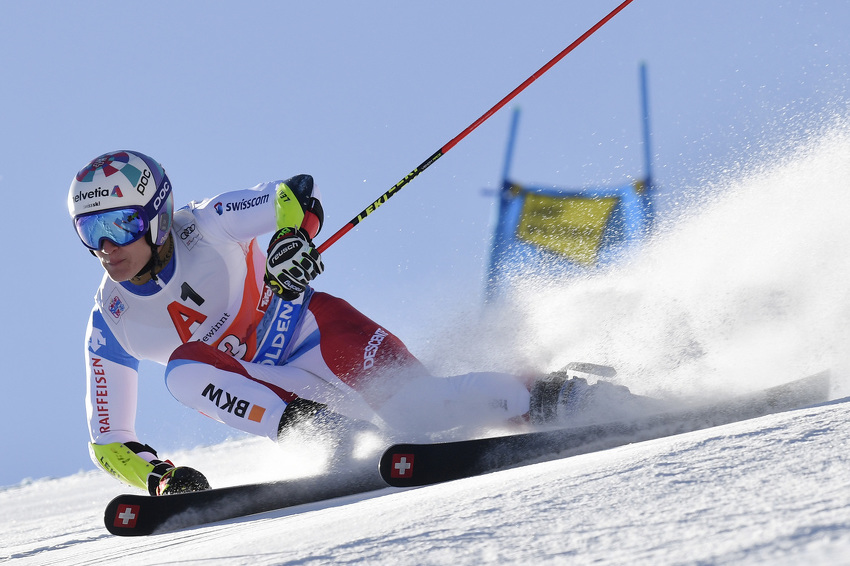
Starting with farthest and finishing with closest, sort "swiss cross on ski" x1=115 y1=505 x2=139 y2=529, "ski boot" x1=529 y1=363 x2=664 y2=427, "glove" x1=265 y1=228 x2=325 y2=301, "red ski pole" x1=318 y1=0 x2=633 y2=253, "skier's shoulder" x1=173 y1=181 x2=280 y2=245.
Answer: "red ski pole" x1=318 y1=0 x2=633 y2=253 → "skier's shoulder" x1=173 y1=181 x2=280 y2=245 → "glove" x1=265 y1=228 x2=325 y2=301 → "ski boot" x1=529 y1=363 x2=664 y2=427 → "swiss cross on ski" x1=115 y1=505 x2=139 y2=529

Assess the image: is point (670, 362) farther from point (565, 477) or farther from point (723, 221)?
point (565, 477)

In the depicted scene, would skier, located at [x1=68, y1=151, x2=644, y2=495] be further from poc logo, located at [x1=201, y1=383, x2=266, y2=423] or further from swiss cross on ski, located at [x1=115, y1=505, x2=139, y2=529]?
swiss cross on ski, located at [x1=115, y1=505, x2=139, y2=529]

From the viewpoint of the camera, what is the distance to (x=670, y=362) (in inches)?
120

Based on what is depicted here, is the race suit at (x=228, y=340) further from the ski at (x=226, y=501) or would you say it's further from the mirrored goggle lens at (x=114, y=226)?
the ski at (x=226, y=501)

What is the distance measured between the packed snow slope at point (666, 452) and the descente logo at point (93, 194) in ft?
3.98

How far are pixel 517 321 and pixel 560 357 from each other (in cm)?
33

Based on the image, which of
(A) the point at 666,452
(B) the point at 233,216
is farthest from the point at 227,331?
(A) the point at 666,452


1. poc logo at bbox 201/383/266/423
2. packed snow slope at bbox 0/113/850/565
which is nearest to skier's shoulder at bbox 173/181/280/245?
poc logo at bbox 201/383/266/423

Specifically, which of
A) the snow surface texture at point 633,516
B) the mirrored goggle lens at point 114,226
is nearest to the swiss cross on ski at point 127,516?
the snow surface texture at point 633,516

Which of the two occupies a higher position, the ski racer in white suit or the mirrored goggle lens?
the mirrored goggle lens

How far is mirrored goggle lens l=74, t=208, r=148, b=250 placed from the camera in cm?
308

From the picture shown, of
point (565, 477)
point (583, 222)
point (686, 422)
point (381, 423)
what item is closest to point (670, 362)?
point (686, 422)

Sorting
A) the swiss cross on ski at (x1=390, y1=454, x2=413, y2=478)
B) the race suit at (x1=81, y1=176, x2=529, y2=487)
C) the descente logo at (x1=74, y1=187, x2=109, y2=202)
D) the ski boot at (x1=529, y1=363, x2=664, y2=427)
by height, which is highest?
the descente logo at (x1=74, y1=187, x2=109, y2=202)

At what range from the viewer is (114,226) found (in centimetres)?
309
